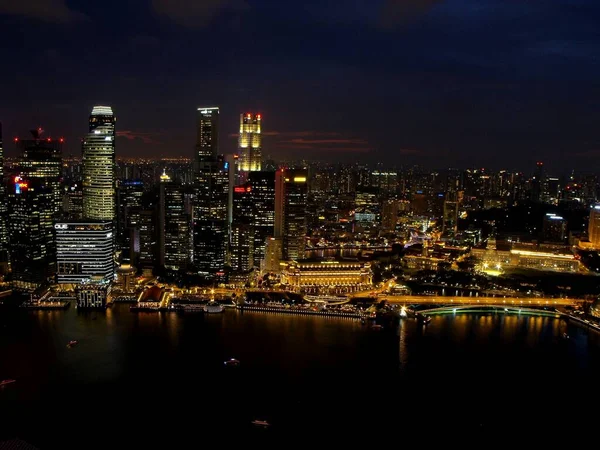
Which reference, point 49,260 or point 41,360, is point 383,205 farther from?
point 41,360

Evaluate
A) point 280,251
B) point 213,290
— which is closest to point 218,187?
point 280,251

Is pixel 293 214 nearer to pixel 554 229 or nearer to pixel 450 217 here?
pixel 450 217

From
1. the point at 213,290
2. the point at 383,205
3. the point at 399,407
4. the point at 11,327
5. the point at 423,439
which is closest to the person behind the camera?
the point at 423,439

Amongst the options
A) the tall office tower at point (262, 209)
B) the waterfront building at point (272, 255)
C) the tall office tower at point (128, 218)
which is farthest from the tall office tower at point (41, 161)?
the waterfront building at point (272, 255)

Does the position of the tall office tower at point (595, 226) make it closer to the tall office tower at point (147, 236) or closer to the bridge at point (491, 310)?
the bridge at point (491, 310)

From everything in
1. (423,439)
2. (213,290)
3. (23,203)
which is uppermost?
(23,203)

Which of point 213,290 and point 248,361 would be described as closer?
point 248,361

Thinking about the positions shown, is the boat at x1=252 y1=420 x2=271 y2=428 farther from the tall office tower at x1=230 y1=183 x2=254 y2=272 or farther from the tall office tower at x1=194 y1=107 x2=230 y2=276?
the tall office tower at x1=230 y1=183 x2=254 y2=272
